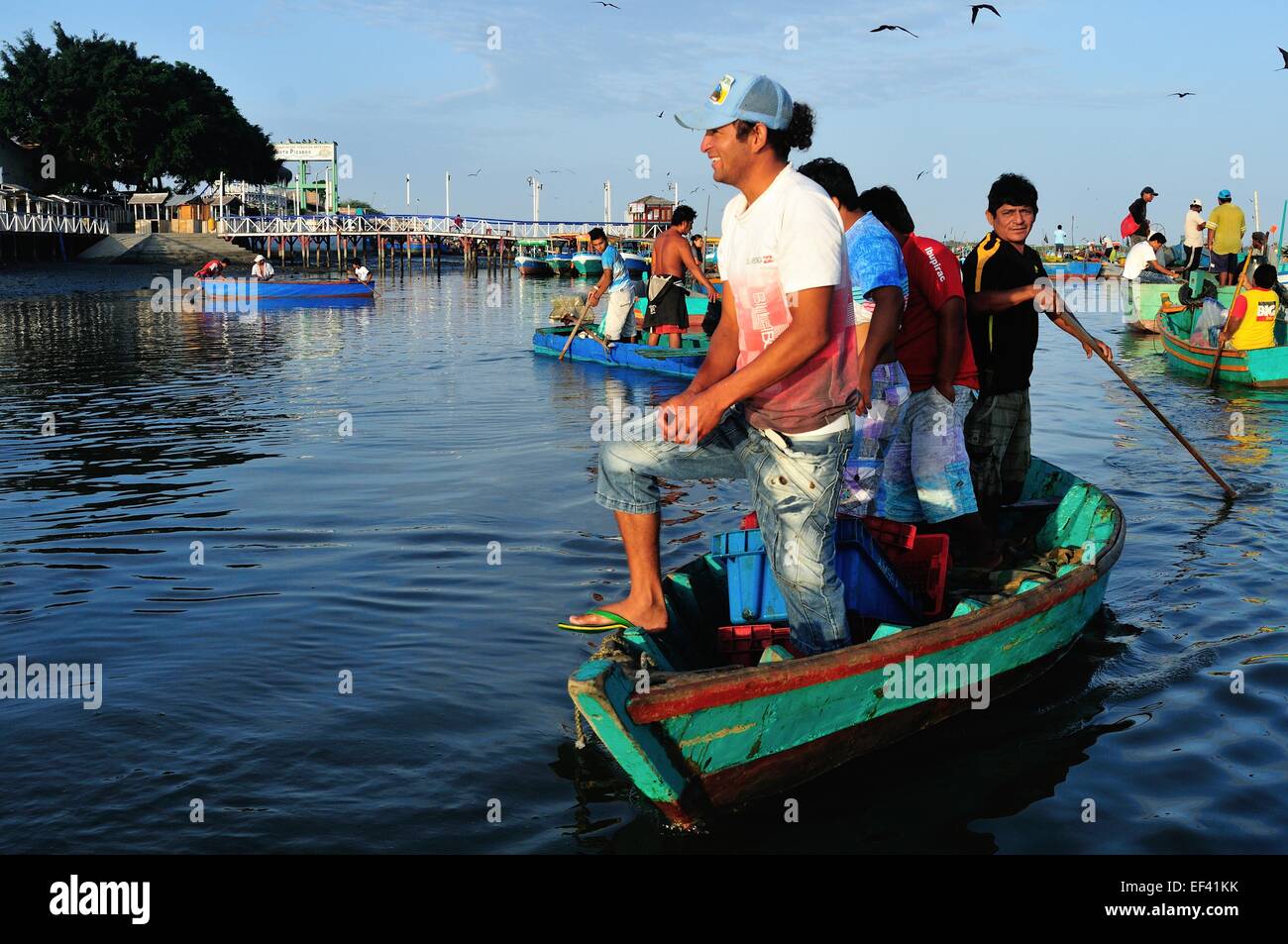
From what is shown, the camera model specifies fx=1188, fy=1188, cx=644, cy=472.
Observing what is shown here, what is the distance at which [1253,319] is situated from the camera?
17.5 metres

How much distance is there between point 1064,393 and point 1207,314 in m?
2.78

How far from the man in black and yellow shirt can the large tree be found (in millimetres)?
69912

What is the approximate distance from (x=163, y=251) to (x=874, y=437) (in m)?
67.7

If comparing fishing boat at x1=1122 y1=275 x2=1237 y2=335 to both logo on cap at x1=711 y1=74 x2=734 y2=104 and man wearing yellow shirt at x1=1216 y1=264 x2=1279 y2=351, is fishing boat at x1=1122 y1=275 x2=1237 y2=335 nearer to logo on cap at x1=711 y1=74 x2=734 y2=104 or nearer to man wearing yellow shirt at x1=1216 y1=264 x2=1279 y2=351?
man wearing yellow shirt at x1=1216 y1=264 x2=1279 y2=351

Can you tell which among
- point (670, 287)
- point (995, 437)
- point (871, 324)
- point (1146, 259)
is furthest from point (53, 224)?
point (871, 324)

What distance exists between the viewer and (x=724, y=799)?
4621 mm

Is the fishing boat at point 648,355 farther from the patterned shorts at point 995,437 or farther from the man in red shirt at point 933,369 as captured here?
the man in red shirt at point 933,369

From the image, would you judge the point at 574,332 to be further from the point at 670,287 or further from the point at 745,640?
the point at 745,640

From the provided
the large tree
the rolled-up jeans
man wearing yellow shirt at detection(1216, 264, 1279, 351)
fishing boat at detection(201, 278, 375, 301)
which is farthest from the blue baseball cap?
the large tree

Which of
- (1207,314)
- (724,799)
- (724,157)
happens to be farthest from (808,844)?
(1207,314)

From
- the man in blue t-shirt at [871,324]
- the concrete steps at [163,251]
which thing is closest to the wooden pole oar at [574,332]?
the man in blue t-shirt at [871,324]

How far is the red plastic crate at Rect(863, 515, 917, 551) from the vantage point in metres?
5.96
